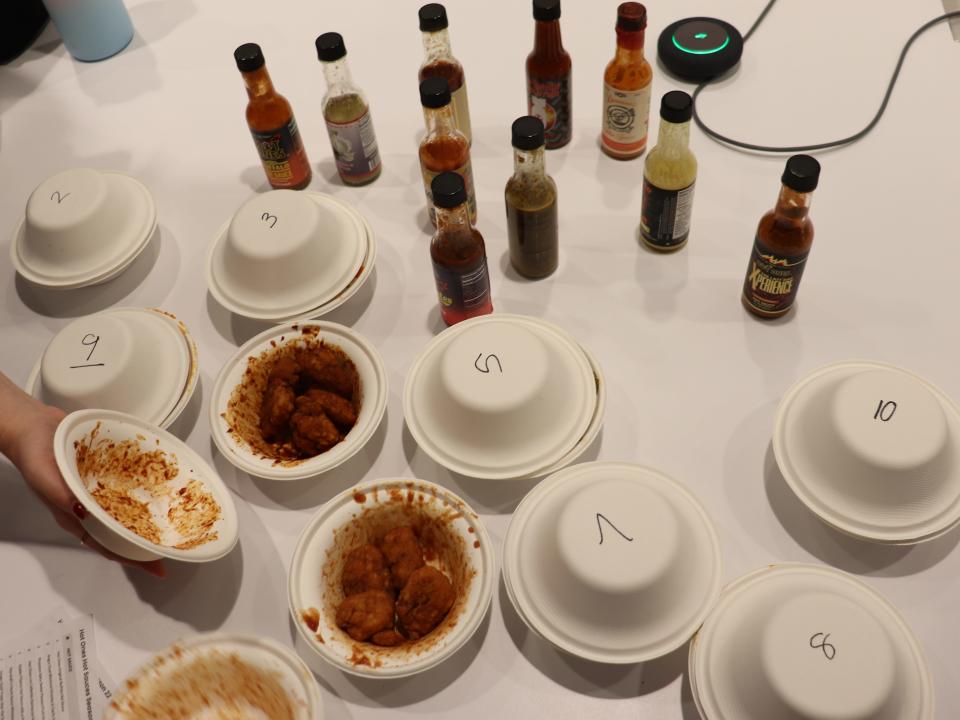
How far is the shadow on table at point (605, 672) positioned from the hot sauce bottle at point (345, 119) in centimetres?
88

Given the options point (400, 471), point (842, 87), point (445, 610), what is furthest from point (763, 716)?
point (842, 87)

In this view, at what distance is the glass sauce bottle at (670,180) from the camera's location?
1076 mm

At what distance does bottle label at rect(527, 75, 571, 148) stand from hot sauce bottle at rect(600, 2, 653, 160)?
0.07m

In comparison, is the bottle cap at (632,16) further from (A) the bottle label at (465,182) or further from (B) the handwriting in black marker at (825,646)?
(B) the handwriting in black marker at (825,646)

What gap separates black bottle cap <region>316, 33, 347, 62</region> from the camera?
1230 millimetres

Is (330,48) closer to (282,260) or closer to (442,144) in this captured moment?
(442,144)

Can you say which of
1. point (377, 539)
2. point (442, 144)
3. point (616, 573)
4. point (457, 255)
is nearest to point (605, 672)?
point (616, 573)

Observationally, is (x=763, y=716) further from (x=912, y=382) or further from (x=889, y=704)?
(x=912, y=382)

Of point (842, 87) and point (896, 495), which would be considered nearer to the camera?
point (896, 495)

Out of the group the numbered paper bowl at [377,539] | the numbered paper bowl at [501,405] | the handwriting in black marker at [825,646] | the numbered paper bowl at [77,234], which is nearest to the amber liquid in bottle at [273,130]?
the numbered paper bowl at [77,234]

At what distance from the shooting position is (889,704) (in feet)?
2.55

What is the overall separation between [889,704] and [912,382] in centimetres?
38

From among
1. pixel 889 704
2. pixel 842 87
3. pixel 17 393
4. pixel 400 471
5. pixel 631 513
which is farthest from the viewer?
pixel 842 87

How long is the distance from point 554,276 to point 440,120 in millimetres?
318
